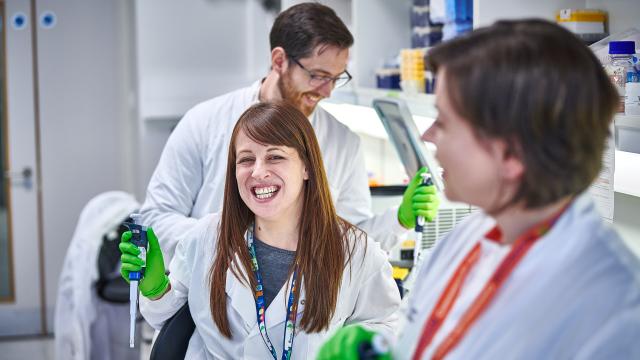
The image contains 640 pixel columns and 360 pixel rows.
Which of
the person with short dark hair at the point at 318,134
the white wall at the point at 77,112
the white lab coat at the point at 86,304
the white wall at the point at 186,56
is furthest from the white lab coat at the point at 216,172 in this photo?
the white wall at the point at 77,112

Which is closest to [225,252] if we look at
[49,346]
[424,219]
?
[424,219]

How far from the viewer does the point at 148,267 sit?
1.94 metres

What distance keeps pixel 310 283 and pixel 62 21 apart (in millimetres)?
4312

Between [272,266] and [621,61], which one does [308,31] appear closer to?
[272,266]

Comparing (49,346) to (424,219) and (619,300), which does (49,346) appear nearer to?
(424,219)

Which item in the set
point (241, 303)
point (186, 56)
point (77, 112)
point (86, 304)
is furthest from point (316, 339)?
point (77, 112)

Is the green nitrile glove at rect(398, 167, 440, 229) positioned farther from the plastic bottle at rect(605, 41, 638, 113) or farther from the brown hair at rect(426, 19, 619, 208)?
the brown hair at rect(426, 19, 619, 208)

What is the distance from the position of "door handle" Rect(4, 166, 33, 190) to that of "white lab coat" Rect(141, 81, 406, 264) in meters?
3.45

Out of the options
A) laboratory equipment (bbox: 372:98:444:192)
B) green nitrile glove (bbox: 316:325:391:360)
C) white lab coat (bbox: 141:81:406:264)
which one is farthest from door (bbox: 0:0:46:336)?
green nitrile glove (bbox: 316:325:391:360)

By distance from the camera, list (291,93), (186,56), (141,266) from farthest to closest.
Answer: (186,56) → (291,93) → (141,266)

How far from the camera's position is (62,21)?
566cm

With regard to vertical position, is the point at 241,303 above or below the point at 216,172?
below

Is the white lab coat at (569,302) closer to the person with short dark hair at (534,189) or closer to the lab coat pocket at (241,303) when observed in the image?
the person with short dark hair at (534,189)

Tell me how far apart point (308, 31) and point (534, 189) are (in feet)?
4.90
